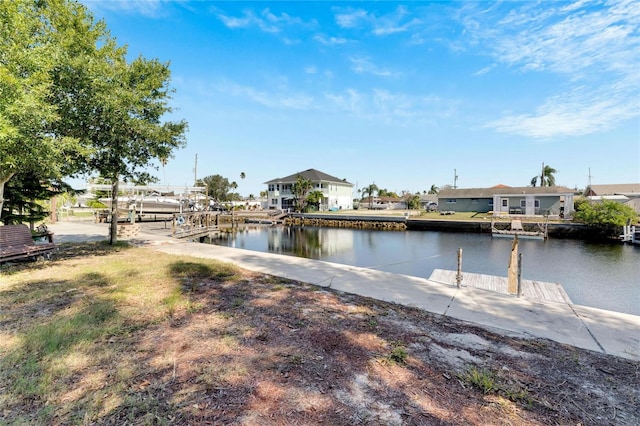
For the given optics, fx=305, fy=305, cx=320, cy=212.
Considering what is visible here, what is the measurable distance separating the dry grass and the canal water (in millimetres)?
9765

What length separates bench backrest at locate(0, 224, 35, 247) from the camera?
7522 mm

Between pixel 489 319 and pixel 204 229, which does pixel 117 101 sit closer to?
pixel 489 319

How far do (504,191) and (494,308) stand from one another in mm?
40751

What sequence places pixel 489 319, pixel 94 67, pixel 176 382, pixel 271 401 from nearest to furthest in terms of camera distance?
1. pixel 271 401
2. pixel 176 382
3. pixel 489 319
4. pixel 94 67

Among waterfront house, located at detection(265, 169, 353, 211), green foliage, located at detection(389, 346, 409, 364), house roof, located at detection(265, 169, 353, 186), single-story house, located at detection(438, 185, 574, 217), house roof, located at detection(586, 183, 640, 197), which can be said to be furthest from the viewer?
waterfront house, located at detection(265, 169, 353, 211)

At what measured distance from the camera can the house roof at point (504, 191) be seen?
36438 mm

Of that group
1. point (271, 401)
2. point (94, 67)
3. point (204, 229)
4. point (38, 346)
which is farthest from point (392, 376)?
point (204, 229)

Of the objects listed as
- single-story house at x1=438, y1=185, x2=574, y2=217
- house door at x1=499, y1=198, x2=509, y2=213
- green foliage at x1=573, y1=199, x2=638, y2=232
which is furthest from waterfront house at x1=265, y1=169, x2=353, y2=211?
green foliage at x1=573, y1=199, x2=638, y2=232

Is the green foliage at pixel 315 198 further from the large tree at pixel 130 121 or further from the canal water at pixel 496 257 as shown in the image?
the large tree at pixel 130 121

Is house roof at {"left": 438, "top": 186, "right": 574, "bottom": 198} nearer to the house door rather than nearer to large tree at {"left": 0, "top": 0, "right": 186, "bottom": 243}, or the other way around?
the house door

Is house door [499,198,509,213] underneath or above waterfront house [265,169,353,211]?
underneath

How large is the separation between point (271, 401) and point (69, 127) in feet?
29.0

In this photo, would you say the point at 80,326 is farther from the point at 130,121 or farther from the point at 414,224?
the point at 414,224

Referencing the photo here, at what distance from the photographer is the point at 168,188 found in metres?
26.1
